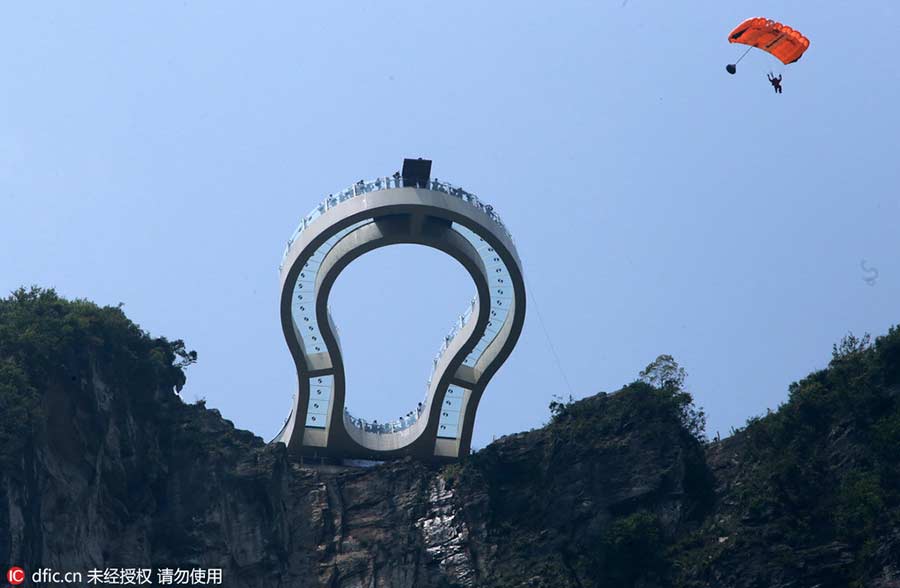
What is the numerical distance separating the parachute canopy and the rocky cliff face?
14532 mm

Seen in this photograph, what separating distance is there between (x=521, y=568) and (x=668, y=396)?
10.5m

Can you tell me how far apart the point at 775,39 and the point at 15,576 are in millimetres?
32977

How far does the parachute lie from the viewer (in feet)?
206

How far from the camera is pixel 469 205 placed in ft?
238

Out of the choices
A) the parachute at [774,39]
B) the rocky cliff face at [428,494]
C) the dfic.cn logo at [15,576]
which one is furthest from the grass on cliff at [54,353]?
the parachute at [774,39]

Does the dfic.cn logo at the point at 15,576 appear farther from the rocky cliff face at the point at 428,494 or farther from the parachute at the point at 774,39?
the parachute at the point at 774,39

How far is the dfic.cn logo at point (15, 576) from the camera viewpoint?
2319 inches

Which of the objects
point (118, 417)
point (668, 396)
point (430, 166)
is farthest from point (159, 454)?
point (668, 396)

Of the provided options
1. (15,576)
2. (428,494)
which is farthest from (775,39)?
(15,576)

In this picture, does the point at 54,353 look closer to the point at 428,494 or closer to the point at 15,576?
the point at 15,576

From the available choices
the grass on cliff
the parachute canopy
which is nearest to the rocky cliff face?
the grass on cliff

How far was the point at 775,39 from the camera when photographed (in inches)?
2516

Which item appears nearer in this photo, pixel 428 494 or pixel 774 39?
pixel 774 39

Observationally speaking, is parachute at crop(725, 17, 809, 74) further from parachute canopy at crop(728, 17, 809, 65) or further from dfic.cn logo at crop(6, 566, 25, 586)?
dfic.cn logo at crop(6, 566, 25, 586)
